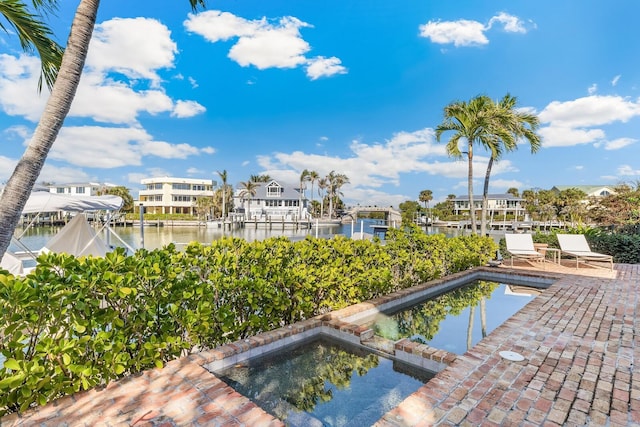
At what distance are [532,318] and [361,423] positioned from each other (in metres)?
3.41

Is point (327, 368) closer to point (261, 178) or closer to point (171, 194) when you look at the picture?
point (171, 194)

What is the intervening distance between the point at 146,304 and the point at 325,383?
6.02 feet

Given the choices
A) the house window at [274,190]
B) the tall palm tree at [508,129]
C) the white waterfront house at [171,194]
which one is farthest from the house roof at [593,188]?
the white waterfront house at [171,194]

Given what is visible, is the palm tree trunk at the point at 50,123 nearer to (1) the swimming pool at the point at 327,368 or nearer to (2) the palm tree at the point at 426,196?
(1) the swimming pool at the point at 327,368

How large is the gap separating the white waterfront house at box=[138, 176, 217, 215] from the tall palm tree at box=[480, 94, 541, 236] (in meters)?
57.1

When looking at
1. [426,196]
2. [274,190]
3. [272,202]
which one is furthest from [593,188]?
[272,202]

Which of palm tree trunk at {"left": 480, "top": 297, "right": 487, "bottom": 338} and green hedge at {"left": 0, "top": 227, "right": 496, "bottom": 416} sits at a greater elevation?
green hedge at {"left": 0, "top": 227, "right": 496, "bottom": 416}

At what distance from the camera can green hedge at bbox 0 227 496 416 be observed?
88.4 inches

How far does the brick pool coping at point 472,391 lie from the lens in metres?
2.22

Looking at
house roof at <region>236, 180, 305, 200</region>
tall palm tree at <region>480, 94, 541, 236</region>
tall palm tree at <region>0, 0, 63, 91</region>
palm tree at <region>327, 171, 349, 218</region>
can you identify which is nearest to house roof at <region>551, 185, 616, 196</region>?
palm tree at <region>327, 171, 349, 218</region>

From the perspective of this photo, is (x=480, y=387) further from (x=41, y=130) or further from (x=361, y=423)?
(x=41, y=130)

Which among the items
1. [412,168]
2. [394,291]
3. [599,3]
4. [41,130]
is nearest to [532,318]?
[394,291]

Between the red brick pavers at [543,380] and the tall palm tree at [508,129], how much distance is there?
24.0ft

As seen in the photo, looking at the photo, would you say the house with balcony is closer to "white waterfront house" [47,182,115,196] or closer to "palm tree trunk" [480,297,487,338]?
"palm tree trunk" [480,297,487,338]
